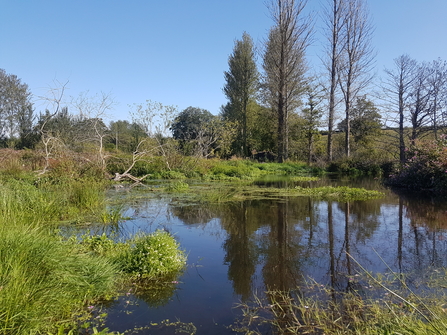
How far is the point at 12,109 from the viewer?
107 feet

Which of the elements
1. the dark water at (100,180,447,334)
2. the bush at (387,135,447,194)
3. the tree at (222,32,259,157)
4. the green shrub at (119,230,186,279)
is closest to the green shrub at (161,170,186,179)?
the dark water at (100,180,447,334)

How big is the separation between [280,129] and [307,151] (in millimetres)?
4978

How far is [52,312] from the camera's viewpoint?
2.80 meters

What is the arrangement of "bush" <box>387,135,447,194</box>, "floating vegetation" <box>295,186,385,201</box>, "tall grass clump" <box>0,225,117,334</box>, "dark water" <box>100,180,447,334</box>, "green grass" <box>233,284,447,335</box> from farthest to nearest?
"bush" <box>387,135,447,194</box>
"floating vegetation" <box>295,186,385,201</box>
"dark water" <box>100,180,447,334</box>
"green grass" <box>233,284,447,335</box>
"tall grass clump" <box>0,225,117,334</box>

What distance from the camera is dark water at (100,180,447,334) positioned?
3.34 m

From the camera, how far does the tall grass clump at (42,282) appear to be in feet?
7.91

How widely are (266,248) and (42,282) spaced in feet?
11.1

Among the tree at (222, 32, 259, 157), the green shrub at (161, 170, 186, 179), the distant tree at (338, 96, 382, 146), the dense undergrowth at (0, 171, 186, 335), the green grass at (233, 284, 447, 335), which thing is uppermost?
the tree at (222, 32, 259, 157)

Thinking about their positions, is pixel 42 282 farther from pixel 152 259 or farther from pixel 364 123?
pixel 364 123

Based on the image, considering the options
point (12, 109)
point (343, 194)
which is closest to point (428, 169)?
point (343, 194)

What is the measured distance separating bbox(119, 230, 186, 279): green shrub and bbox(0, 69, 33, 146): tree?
109 feet

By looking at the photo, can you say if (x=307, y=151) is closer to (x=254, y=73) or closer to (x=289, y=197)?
(x=254, y=73)

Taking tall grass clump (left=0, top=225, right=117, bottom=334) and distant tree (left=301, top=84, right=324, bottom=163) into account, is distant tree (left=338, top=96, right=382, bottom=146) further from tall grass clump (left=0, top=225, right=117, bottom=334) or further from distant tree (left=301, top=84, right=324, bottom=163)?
tall grass clump (left=0, top=225, right=117, bottom=334)

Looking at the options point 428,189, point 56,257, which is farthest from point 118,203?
point 428,189
